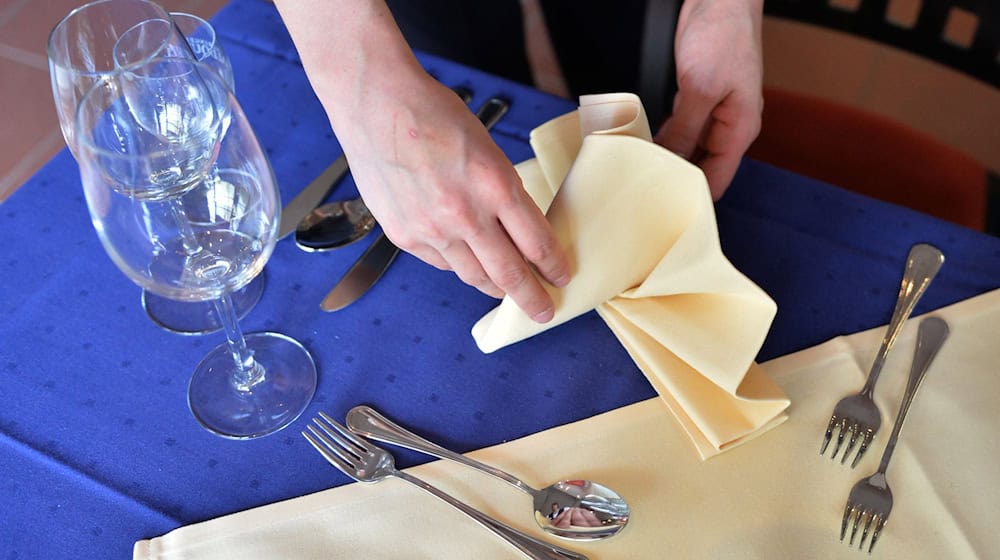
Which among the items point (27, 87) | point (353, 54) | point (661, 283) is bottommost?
point (27, 87)

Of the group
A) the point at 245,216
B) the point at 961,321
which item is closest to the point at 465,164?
the point at 245,216

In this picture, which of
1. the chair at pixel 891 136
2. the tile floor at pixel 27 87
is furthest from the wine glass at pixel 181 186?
the tile floor at pixel 27 87

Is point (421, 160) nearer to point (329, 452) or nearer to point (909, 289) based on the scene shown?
point (329, 452)

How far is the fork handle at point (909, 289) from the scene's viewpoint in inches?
25.9

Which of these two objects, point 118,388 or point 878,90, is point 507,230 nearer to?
point 118,388

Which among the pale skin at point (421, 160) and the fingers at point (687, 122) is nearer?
the pale skin at point (421, 160)

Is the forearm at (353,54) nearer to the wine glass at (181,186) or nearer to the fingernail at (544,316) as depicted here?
the wine glass at (181,186)

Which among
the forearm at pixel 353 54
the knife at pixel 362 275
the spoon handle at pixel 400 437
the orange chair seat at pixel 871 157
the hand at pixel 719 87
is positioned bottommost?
the orange chair seat at pixel 871 157

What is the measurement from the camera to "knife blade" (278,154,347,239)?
2.53ft

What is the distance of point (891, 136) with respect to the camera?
1063mm

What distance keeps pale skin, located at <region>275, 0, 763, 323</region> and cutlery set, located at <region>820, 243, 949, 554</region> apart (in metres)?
0.24

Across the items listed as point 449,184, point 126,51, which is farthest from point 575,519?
point 126,51

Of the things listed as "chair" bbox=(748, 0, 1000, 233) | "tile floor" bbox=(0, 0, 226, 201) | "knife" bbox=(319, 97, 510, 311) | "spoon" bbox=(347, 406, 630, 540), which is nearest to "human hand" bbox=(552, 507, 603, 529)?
"spoon" bbox=(347, 406, 630, 540)

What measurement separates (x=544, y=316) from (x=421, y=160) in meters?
0.15
